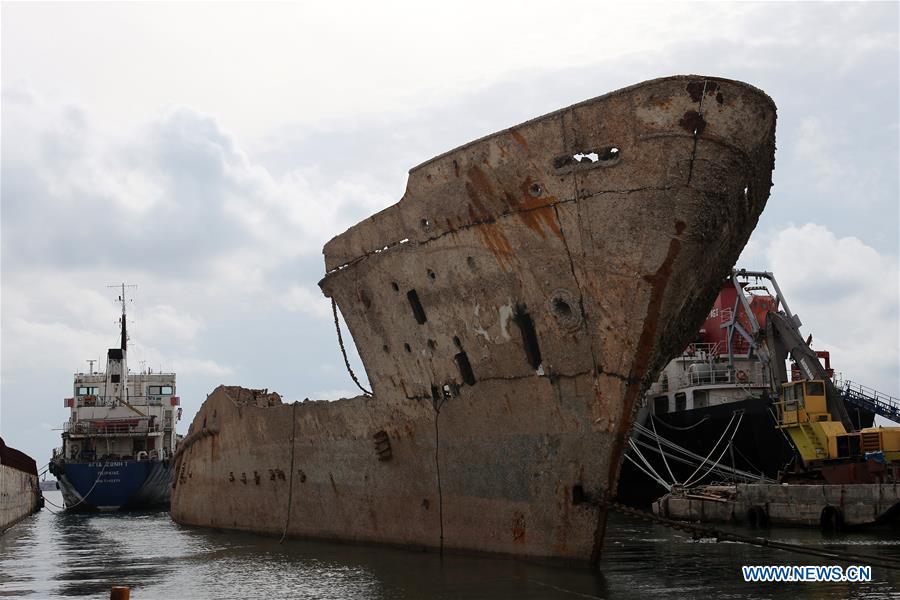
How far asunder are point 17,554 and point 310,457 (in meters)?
6.50

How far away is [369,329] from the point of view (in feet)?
45.9

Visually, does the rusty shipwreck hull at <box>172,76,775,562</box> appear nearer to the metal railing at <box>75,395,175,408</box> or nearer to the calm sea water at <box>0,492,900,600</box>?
the calm sea water at <box>0,492,900,600</box>

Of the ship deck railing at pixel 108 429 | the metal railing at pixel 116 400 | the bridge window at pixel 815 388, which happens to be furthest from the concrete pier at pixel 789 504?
the metal railing at pixel 116 400

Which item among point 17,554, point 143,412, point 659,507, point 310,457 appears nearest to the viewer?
point 310,457

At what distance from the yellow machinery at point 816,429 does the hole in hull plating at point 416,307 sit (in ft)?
41.1

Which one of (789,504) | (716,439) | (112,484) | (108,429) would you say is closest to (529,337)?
(789,504)

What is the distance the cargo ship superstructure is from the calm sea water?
1947 cm

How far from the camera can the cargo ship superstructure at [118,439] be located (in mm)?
38250

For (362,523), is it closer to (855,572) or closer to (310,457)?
(310,457)

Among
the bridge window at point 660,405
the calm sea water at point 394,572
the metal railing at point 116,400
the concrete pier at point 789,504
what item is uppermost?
the metal railing at point 116,400

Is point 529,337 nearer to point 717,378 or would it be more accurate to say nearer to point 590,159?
point 590,159

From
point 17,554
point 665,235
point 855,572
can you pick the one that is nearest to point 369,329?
point 665,235

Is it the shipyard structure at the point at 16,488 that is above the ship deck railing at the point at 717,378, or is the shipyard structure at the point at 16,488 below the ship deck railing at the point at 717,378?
below

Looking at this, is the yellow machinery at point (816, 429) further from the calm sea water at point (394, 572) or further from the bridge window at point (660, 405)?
the bridge window at point (660, 405)
